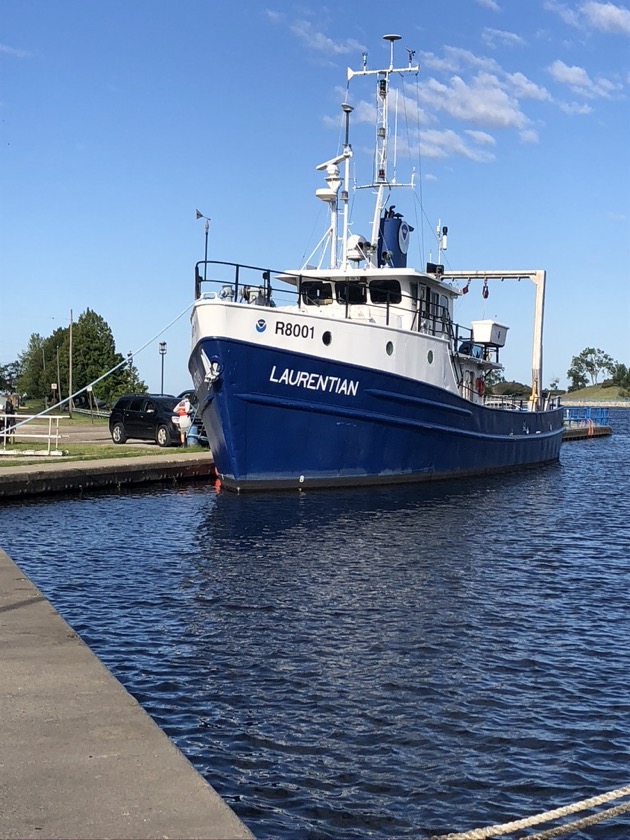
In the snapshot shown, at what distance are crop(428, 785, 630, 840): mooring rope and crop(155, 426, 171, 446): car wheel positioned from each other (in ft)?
78.5

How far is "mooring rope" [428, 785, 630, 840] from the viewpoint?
4816 mm

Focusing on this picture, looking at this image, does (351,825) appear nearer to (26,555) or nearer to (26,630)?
(26,630)

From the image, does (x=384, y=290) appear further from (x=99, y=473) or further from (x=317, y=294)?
(x=99, y=473)

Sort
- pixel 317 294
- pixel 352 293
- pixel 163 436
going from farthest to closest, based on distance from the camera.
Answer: pixel 163 436
pixel 317 294
pixel 352 293

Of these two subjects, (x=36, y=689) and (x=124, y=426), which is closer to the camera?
(x=36, y=689)

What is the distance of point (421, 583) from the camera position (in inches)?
490

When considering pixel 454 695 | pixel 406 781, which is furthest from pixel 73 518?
pixel 406 781

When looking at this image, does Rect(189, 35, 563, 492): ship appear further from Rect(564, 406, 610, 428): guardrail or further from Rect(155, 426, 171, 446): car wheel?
Rect(564, 406, 610, 428): guardrail

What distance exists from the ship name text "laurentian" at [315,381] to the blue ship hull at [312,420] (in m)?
0.02

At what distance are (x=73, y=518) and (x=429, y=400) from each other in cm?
925

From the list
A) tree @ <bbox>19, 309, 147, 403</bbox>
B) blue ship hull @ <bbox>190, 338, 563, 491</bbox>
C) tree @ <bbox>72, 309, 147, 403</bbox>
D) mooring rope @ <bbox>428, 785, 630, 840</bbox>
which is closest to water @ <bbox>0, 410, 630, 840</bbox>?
mooring rope @ <bbox>428, 785, 630, 840</bbox>

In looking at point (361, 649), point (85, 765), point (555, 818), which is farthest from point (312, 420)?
point (85, 765)

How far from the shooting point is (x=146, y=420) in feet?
96.7

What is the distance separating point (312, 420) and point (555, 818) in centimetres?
1530
